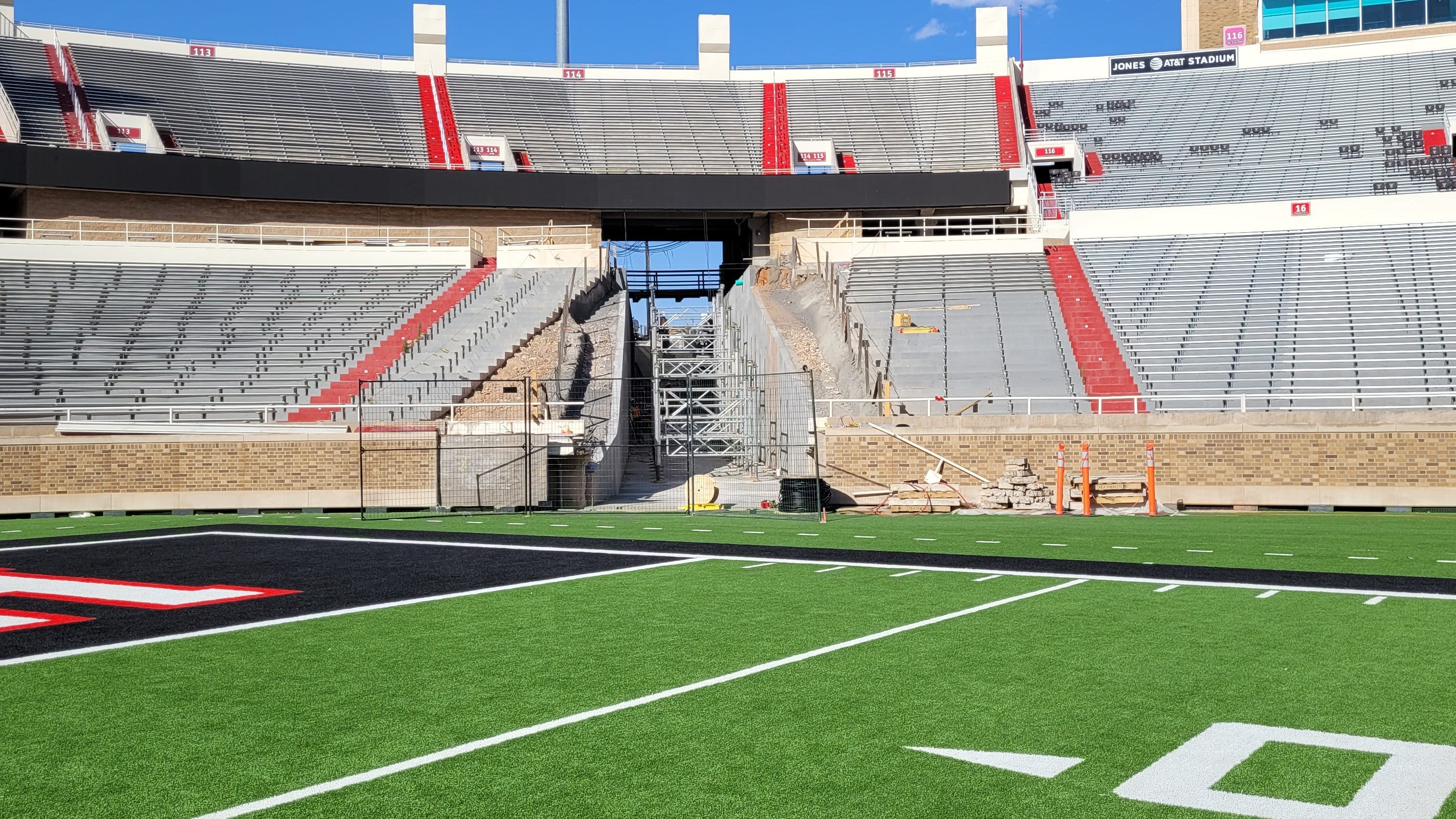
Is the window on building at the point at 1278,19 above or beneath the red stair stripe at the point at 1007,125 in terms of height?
above

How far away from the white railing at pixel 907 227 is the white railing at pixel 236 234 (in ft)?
39.5

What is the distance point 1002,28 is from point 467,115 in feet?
71.3

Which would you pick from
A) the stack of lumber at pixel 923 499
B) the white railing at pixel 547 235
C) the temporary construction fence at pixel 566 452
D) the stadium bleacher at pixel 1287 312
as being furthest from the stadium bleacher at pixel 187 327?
the stadium bleacher at pixel 1287 312

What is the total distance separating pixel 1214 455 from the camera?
1995 cm

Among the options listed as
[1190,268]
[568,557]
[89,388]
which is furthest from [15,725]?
[1190,268]

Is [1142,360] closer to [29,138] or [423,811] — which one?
[423,811]

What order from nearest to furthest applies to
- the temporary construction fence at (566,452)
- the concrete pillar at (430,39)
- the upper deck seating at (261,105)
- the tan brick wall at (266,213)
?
the temporary construction fence at (566,452)
the tan brick wall at (266,213)
the upper deck seating at (261,105)
the concrete pillar at (430,39)

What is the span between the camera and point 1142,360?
2572 cm

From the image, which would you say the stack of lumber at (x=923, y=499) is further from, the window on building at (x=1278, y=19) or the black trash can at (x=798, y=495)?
the window on building at (x=1278, y=19)

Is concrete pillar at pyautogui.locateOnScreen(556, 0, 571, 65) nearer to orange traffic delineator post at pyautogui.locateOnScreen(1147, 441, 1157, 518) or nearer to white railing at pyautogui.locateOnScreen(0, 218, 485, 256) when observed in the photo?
white railing at pyautogui.locateOnScreen(0, 218, 485, 256)

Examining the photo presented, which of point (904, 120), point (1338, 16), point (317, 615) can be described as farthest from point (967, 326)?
point (1338, 16)

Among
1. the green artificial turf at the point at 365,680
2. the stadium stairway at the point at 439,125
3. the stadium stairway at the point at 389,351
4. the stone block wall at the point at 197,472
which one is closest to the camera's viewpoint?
the green artificial turf at the point at 365,680

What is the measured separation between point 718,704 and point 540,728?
90 centimetres

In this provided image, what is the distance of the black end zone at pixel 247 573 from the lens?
8.09m
